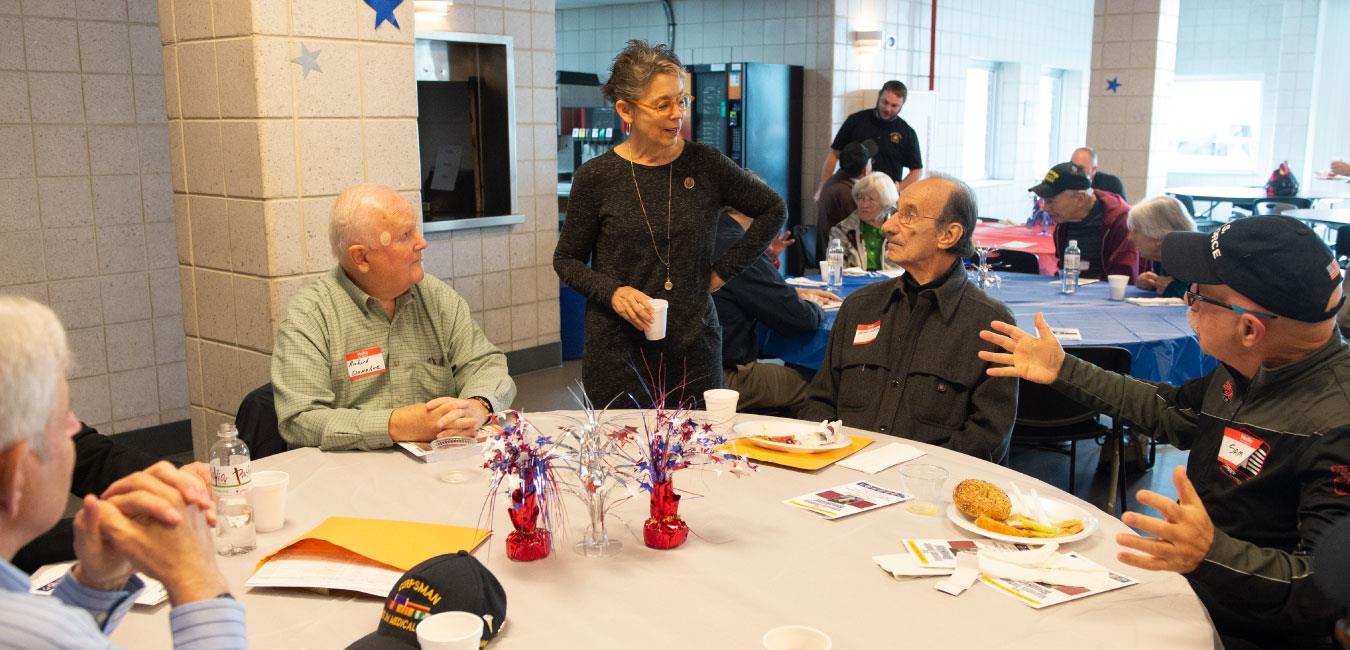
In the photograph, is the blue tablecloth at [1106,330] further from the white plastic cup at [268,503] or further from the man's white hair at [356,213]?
the white plastic cup at [268,503]

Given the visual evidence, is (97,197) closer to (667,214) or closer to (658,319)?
(667,214)

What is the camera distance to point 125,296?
5098 mm

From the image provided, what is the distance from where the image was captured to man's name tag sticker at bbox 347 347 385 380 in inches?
106

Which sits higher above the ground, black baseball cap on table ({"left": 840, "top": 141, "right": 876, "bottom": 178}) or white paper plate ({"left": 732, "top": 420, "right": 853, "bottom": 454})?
black baseball cap on table ({"left": 840, "top": 141, "right": 876, "bottom": 178})

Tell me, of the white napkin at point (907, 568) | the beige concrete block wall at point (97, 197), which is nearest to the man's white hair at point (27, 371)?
the white napkin at point (907, 568)

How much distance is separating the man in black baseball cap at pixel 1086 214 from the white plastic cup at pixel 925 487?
399 cm

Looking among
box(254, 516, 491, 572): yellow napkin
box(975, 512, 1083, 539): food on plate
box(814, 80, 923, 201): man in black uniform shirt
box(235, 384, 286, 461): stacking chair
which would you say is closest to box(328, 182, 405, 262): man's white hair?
box(235, 384, 286, 461): stacking chair

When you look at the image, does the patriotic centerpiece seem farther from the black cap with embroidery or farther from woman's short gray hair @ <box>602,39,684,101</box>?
woman's short gray hair @ <box>602,39,684,101</box>

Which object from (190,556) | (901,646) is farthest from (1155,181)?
(190,556)

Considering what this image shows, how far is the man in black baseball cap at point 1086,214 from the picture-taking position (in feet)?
18.8

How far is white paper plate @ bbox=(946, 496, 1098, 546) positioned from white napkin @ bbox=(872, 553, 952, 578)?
0.58 ft

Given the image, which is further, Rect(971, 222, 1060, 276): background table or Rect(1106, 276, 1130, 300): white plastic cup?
Rect(971, 222, 1060, 276): background table

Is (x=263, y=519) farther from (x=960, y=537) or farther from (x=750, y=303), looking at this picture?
(x=750, y=303)

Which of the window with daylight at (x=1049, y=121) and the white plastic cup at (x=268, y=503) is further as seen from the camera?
the window with daylight at (x=1049, y=121)
